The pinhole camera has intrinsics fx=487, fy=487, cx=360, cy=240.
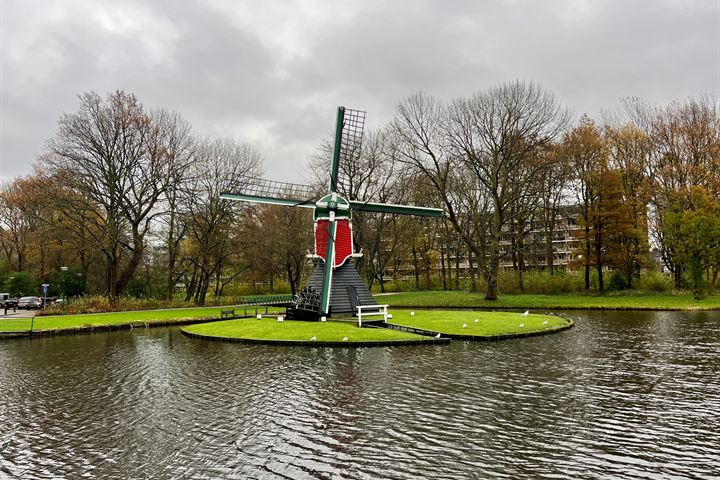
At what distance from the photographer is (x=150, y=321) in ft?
103

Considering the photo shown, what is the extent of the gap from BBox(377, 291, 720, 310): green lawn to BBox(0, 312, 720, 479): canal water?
18455mm

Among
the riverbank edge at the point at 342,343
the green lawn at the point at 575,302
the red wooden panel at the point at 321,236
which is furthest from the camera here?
the green lawn at the point at 575,302

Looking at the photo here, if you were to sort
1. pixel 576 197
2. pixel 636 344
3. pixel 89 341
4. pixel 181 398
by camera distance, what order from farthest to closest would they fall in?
pixel 576 197
pixel 89 341
pixel 636 344
pixel 181 398

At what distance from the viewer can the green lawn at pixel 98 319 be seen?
2838 centimetres

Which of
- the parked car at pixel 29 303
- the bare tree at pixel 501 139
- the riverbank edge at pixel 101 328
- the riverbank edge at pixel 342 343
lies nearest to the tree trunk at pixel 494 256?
the bare tree at pixel 501 139

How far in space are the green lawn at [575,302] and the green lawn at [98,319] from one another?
16.8 metres

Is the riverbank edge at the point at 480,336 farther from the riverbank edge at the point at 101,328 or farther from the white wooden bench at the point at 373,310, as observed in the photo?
the riverbank edge at the point at 101,328

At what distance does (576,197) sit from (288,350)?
128 feet

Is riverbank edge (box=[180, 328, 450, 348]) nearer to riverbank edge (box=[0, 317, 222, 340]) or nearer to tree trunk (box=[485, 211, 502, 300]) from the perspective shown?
riverbank edge (box=[0, 317, 222, 340])

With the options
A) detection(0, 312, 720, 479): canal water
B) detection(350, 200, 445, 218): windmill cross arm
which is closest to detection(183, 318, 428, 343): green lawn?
detection(0, 312, 720, 479): canal water

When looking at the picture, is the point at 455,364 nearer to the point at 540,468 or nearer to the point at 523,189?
the point at 540,468

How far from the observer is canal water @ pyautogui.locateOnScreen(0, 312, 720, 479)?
26.7 feet

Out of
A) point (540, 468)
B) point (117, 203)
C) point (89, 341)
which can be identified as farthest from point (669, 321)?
point (117, 203)

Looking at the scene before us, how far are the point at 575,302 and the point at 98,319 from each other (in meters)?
36.2
